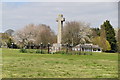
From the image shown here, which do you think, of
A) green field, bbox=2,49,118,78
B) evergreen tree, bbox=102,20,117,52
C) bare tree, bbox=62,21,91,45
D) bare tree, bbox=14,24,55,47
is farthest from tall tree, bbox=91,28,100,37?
green field, bbox=2,49,118,78

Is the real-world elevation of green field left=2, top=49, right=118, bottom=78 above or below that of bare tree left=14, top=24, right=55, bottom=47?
below

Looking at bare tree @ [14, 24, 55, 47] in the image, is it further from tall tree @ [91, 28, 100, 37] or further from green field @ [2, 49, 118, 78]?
green field @ [2, 49, 118, 78]

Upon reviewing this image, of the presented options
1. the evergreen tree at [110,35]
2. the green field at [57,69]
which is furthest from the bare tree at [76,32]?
the green field at [57,69]

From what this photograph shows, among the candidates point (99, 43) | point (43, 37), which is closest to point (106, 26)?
point (99, 43)

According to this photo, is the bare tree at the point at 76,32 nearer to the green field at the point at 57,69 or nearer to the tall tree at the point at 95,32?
the tall tree at the point at 95,32

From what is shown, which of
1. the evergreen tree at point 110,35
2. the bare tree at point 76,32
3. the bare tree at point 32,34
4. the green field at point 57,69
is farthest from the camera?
the bare tree at point 32,34

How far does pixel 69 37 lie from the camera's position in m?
48.2

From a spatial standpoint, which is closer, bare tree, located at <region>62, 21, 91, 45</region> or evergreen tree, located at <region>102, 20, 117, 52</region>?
bare tree, located at <region>62, 21, 91, 45</region>

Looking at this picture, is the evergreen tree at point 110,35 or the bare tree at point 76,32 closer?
the bare tree at point 76,32

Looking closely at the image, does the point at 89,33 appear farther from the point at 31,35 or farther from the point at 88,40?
the point at 31,35

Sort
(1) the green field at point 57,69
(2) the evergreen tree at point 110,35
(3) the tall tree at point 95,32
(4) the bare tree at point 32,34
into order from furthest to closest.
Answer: (3) the tall tree at point 95,32 < (4) the bare tree at point 32,34 < (2) the evergreen tree at point 110,35 < (1) the green field at point 57,69

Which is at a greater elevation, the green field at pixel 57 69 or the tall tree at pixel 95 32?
the tall tree at pixel 95 32

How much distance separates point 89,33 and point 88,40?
1.91m

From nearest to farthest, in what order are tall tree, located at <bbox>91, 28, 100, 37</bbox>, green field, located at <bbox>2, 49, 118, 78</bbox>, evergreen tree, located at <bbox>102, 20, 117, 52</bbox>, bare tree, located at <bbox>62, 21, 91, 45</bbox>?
green field, located at <bbox>2, 49, 118, 78</bbox>, bare tree, located at <bbox>62, 21, 91, 45</bbox>, evergreen tree, located at <bbox>102, 20, 117, 52</bbox>, tall tree, located at <bbox>91, 28, 100, 37</bbox>
